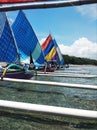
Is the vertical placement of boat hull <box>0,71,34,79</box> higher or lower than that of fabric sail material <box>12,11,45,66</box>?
lower

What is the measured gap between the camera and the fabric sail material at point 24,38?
25.7 meters

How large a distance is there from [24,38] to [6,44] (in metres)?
6.91

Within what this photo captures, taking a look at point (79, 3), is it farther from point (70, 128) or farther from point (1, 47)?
point (1, 47)

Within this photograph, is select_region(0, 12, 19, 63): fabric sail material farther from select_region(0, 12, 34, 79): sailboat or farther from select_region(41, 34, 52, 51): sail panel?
select_region(41, 34, 52, 51): sail panel

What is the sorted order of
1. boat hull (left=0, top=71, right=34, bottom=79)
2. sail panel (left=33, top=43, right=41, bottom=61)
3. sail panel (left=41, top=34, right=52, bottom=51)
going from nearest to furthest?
boat hull (left=0, top=71, right=34, bottom=79) < sail panel (left=33, top=43, right=41, bottom=61) < sail panel (left=41, top=34, right=52, bottom=51)

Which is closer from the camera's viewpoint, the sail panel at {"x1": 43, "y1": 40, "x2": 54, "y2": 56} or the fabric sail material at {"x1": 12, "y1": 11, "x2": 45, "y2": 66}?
the fabric sail material at {"x1": 12, "y1": 11, "x2": 45, "y2": 66}

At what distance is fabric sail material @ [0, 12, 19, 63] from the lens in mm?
19250

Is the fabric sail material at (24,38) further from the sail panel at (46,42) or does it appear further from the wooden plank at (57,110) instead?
the wooden plank at (57,110)

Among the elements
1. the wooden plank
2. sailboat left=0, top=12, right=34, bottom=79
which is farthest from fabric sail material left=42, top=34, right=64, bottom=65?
the wooden plank

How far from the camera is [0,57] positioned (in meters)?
19.1

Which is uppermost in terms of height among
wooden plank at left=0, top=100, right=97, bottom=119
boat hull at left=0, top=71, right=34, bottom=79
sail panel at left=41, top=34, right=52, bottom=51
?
sail panel at left=41, top=34, right=52, bottom=51

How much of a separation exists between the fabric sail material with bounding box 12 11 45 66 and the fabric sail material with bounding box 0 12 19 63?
5.28 m

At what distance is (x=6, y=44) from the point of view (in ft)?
63.6

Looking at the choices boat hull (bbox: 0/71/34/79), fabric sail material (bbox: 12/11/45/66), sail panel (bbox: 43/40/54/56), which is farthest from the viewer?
sail panel (bbox: 43/40/54/56)
